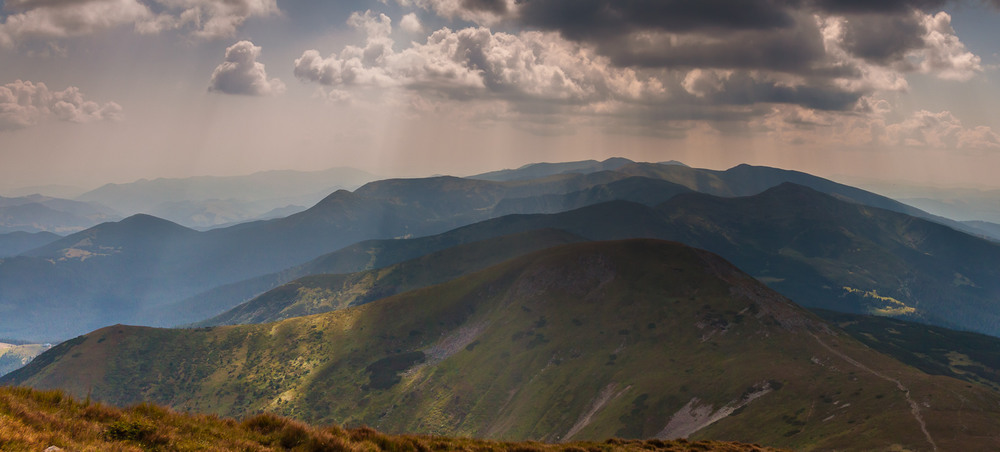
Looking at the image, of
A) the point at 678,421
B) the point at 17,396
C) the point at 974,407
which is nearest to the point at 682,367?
the point at 678,421

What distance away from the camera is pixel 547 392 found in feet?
589

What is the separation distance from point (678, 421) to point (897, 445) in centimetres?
5835

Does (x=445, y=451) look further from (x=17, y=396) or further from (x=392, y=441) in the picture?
(x=17, y=396)

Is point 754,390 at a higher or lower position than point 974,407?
lower

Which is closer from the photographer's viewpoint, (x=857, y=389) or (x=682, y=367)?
(x=857, y=389)

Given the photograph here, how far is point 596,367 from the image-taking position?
18250 cm

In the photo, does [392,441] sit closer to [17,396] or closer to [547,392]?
[17,396]

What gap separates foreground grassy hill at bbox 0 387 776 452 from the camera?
15.3 m

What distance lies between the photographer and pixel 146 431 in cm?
1773

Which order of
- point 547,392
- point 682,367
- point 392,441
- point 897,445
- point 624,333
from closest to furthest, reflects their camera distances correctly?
point 392,441 → point 897,445 → point 682,367 → point 547,392 → point 624,333

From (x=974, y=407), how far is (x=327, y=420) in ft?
670

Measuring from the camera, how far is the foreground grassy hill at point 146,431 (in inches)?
602

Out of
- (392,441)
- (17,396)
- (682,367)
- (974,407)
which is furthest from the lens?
(682,367)

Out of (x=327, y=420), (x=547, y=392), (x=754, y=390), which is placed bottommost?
(x=327, y=420)
